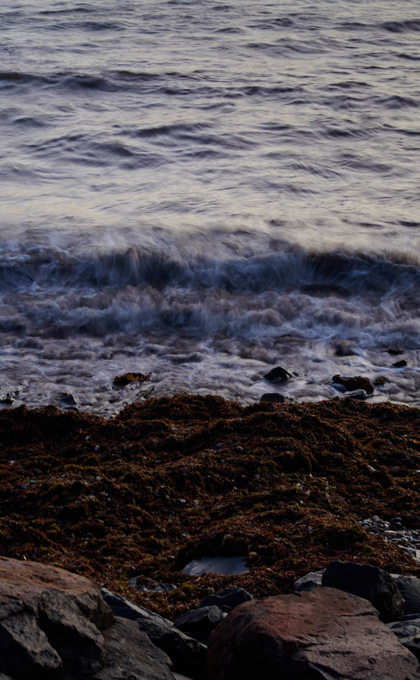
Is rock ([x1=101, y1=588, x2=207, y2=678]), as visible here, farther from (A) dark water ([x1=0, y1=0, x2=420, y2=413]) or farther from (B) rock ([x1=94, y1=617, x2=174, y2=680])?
(A) dark water ([x1=0, y1=0, x2=420, y2=413])

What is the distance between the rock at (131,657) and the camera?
10.6 ft

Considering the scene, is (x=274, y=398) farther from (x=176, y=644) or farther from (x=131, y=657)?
(x=131, y=657)

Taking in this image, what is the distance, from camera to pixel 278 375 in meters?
8.42

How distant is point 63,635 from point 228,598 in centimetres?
109

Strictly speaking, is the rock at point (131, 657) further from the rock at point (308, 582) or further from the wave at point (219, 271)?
the wave at point (219, 271)

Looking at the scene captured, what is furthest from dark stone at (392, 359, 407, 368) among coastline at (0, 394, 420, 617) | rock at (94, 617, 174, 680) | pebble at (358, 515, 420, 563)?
rock at (94, 617, 174, 680)

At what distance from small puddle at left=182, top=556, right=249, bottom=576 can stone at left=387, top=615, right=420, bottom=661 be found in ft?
3.70

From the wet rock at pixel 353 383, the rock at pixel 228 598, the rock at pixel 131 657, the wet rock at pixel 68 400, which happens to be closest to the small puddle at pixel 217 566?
the rock at pixel 228 598

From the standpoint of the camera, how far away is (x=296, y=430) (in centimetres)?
664

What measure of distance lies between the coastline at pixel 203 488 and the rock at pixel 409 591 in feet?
1.18

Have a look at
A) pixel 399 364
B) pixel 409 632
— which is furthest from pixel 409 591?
pixel 399 364

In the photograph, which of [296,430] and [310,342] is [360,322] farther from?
[296,430]

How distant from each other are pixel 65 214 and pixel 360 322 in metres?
5.22

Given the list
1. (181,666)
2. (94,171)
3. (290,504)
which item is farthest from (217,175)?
(181,666)
